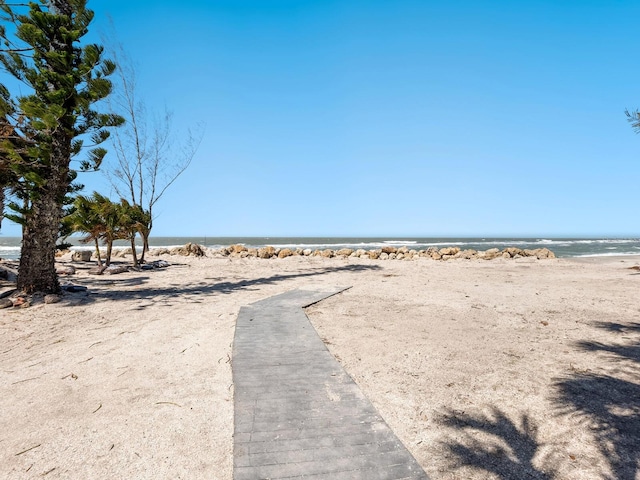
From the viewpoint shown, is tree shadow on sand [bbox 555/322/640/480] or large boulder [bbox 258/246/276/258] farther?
large boulder [bbox 258/246/276/258]

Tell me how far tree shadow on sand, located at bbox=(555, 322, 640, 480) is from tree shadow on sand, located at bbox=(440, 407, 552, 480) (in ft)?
1.69

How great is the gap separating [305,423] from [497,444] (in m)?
1.63

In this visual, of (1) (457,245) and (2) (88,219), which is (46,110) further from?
(1) (457,245)

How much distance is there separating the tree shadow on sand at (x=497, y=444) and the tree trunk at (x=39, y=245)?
9116 mm

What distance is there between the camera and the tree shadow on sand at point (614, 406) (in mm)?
2582

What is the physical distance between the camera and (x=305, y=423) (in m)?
2.94

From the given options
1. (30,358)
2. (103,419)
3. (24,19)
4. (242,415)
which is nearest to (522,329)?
(242,415)

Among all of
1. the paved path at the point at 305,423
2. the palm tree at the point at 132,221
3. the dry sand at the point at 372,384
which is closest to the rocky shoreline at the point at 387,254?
the palm tree at the point at 132,221

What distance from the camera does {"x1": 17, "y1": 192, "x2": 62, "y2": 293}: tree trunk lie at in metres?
7.66

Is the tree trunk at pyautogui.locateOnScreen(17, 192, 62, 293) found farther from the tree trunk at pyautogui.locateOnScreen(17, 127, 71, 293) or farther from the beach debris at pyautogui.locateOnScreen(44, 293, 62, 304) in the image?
the beach debris at pyautogui.locateOnScreen(44, 293, 62, 304)

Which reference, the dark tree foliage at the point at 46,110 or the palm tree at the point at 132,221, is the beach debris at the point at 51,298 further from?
the palm tree at the point at 132,221

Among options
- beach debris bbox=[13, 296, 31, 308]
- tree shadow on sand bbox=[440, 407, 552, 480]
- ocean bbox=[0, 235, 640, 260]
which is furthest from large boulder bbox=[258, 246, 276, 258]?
tree shadow on sand bbox=[440, 407, 552, 480]

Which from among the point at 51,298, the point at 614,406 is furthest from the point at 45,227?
the point at 614,406

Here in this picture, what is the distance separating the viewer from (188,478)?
231 cm
